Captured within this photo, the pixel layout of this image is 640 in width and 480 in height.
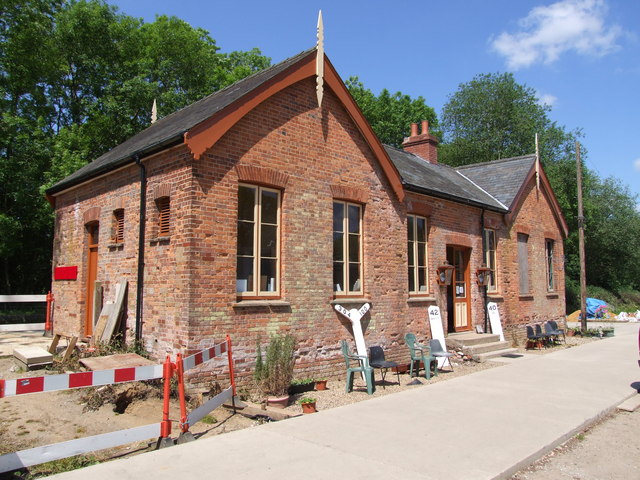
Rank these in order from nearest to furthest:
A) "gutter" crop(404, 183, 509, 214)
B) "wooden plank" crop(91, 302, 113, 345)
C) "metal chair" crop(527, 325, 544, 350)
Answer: "wooden plank" crop(91, 302, 113, 345), "gutter" crop(404, 183, 509, 214), "metal chair" crop(527, 325, 544, 350)

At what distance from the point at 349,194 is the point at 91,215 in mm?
6022

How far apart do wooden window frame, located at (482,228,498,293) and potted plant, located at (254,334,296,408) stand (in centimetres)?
946

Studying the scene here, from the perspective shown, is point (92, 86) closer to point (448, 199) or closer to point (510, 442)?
point (448, 199)

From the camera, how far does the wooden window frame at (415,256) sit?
42.7 feet

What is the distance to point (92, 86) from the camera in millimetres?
25531

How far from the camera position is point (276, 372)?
806 cm

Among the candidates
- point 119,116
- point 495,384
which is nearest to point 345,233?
point 495,384

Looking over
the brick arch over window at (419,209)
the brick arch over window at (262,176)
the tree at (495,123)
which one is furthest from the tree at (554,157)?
the brick arch over window at (262,176)

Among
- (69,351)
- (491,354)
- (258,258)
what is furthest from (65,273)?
(491,354)

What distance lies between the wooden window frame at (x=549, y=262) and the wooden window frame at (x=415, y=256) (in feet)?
27.7

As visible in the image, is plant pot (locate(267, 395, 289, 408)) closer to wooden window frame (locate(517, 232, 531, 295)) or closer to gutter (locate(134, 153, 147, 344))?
gutter (locate(134, 153, 147, 344))

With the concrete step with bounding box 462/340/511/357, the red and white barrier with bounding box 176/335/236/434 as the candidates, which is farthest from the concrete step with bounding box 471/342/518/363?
the red and white barrier with bounding box 176/335/236/434

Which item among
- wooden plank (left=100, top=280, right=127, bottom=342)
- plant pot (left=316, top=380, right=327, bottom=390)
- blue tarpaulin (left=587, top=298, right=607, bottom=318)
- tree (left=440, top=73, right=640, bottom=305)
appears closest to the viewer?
plant pot (left=316, top=380, right=327, bottom=390)

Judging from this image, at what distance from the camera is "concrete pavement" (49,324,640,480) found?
5.00 metres
